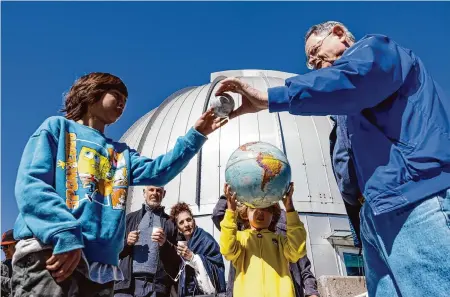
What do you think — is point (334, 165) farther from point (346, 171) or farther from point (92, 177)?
point (92, 177)

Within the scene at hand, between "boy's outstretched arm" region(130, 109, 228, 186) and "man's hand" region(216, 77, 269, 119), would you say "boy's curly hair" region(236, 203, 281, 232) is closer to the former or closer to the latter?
"boy's outstretched arm" region(130, 109, 228, 186)

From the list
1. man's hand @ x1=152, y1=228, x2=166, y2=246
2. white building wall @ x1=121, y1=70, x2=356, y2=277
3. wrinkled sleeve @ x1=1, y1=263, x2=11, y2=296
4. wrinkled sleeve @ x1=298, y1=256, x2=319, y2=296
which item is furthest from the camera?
white building wall @ x1=121, y1=70, x2=356, y2=277

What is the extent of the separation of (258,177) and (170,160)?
0.85m

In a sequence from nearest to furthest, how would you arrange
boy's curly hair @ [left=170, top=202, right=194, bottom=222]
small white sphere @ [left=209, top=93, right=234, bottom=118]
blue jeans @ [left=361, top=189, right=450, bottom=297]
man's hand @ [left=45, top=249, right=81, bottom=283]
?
blue jeans @ [left=361, top=189, right=450, bottom=297]
man's hand @ [left=45, top=249, right=81, bottom=283]
small white sphere @ [left=209, top=93, right=234, bottom=118]
boy's curly hair @ [left=170, top=202, right=194, bottom=222]

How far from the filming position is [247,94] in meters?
1.93

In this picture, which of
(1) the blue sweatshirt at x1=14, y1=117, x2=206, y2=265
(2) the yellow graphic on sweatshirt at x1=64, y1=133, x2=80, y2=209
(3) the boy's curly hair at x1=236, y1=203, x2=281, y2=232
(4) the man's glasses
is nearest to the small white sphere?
(4) the man's glasses

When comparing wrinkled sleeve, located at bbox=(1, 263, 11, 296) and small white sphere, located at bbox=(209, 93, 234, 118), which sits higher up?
small white sphere, located at bbox=(209, 93, 234, 118)

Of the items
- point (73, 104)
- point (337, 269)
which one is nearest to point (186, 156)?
point (73, 104)

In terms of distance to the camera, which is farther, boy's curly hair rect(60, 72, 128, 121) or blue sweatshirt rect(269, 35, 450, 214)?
boy's curly hair rect(60, 72, 128, 121)

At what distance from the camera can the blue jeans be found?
1.41 m

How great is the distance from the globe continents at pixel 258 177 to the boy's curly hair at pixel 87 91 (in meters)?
1.14

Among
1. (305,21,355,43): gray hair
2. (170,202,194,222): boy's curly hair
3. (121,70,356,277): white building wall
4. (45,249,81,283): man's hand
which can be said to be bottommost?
(45,249,81,283): man's hand

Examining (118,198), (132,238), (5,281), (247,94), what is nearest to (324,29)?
(247,94)

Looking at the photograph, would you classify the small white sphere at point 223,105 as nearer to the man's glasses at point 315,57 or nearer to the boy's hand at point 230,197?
the man's glasses at point 315,57
